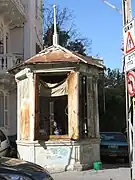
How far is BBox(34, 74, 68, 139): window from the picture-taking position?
1474 centimetres

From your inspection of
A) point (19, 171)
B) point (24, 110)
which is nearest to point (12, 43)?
point (24, 110)

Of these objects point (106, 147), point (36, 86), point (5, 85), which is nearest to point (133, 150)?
point (36, 86)

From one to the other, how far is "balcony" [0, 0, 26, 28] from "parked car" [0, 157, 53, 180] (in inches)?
634

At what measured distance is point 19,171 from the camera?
610 centimetres

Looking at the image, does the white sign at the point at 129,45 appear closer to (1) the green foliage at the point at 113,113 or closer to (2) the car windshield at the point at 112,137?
(2) the car windshield at the point at 112,137

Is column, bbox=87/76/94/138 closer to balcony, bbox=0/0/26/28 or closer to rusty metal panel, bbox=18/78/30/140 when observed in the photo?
rusty metal panel, bbox=18/78/30/140

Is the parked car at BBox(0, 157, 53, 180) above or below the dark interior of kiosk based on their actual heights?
below

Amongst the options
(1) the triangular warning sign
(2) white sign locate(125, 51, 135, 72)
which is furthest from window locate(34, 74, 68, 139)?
(1) the triangular warning sign

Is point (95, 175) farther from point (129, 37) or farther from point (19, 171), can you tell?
point (19, 171)

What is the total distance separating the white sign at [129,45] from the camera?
939 cm

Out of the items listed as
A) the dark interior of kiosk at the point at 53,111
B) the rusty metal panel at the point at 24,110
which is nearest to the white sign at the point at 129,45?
the dark interior of kiosk at the point at 53,111

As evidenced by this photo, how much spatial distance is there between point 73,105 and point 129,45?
517 centimetres

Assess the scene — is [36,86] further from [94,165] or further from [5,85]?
[5,85]

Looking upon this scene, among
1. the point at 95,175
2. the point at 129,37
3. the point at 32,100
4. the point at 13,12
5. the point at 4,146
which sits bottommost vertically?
the point at 95,175
